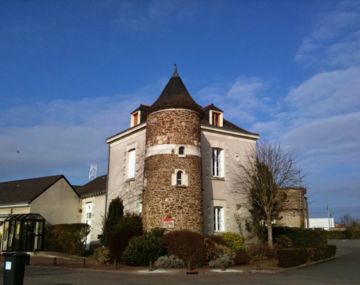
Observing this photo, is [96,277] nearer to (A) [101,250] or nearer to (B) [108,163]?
(A) [101,250]

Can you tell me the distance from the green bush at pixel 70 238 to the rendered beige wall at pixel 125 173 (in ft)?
10.7

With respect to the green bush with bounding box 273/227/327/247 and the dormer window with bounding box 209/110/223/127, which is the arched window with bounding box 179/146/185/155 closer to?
the dormer window with bounding box 209/110/223/127

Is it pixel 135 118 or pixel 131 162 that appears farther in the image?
pixel 135 118

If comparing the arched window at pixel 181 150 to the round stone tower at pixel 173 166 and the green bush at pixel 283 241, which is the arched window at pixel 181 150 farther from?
the green bush at pixel 283 241

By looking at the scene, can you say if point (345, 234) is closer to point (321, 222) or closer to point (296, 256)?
point (321, 222)

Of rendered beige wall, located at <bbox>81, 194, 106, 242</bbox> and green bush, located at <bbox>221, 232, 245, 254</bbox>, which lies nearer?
green bush, located at <bbox>221, 232, 245, 254</bbox>

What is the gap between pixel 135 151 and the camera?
29.0 metres

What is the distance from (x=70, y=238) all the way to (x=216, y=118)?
41.0 feet

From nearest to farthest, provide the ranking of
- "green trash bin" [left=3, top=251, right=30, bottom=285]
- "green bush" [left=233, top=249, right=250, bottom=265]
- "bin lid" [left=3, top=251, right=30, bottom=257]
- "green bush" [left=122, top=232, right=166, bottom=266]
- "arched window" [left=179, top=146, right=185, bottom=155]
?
"green trash bin" [left=3, top=251, right=30, bottom=285]
"bin lid" [left=3, top=251, right=30, bottom=257]
"green bush" [left=122, top=232, right=166, bottom=266]
"green bush" [left=233, top=249, right=250, bottom=265]
"arched window" [left=179, top=146, right=185, bottom=155]

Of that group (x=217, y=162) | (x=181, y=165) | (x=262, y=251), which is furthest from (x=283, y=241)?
(x=181, y=165)

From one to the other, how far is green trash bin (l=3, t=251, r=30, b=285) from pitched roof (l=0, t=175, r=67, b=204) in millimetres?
22468

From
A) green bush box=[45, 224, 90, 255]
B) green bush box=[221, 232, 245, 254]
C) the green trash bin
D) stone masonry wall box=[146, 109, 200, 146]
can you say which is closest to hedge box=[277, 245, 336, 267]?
green bush box=[221, 232, 245, 254]

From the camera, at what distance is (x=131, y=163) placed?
96.7 feet

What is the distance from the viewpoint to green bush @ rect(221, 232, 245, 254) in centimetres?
2325
